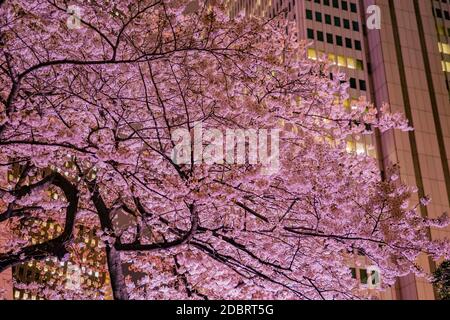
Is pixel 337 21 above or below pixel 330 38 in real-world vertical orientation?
above

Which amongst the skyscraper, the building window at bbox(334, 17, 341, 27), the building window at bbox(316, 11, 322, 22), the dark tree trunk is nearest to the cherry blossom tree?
the dark tree trunk

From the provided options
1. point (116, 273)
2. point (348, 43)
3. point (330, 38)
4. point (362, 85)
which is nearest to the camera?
point (116, 273)

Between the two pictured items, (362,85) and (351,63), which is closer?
(362,85)

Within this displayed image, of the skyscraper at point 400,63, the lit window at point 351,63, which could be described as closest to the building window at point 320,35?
the skyscraper at point 400,63

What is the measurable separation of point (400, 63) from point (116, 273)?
56928 mm

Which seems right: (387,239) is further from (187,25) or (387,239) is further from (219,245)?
(187,25)

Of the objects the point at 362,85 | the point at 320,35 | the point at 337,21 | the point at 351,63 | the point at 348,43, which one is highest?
the point at 337,21

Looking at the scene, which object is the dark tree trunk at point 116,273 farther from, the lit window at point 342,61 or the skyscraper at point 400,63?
the lit window at point 342,61

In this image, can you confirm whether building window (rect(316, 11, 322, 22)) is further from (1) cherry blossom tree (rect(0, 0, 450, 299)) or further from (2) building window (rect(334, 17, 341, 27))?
(1) cherry blossom tree (rect(0, 0, 450, 299))

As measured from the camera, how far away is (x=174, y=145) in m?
9.62

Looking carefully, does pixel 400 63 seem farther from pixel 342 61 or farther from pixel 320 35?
pixel 320 35

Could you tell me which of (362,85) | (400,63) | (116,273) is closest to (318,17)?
(362,85)

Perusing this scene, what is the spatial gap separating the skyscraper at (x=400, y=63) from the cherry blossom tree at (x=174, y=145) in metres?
43.3

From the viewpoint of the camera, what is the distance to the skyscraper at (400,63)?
54.6 meters
